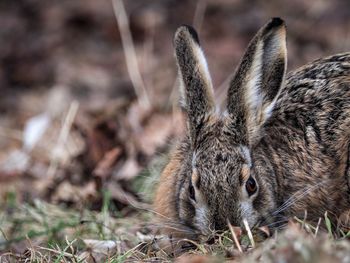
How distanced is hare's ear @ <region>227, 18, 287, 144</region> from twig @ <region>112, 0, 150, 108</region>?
11.6 ft

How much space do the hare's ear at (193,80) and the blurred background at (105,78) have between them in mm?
1297

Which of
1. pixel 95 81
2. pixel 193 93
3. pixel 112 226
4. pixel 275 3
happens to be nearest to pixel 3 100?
pixel 95 81

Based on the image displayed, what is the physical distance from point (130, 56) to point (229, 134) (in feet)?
18.1

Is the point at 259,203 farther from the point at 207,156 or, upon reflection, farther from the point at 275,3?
the point at 275,3

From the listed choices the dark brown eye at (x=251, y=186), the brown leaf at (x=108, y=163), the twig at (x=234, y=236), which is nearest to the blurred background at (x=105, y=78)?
the brown leaf at (x=108, y=163)

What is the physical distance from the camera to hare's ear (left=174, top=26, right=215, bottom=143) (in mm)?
5867

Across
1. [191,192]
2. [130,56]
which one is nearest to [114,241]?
[191,192]

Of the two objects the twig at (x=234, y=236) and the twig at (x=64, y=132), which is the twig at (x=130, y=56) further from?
the twig at (x=234, y=236)

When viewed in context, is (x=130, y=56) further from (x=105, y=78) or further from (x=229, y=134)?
(x=229, y=134)

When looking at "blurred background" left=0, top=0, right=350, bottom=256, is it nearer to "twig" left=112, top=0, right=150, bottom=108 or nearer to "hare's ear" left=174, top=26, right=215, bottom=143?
"twig" left=112, top=0, right=150, bottom=108

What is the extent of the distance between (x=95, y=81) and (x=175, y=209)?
6195mm

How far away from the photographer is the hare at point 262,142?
552 centimetres

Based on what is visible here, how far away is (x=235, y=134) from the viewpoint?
18.8 ft

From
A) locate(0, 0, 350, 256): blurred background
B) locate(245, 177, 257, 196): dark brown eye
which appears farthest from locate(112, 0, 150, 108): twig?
locate(245, 177, 257, 196): dark brown eye
